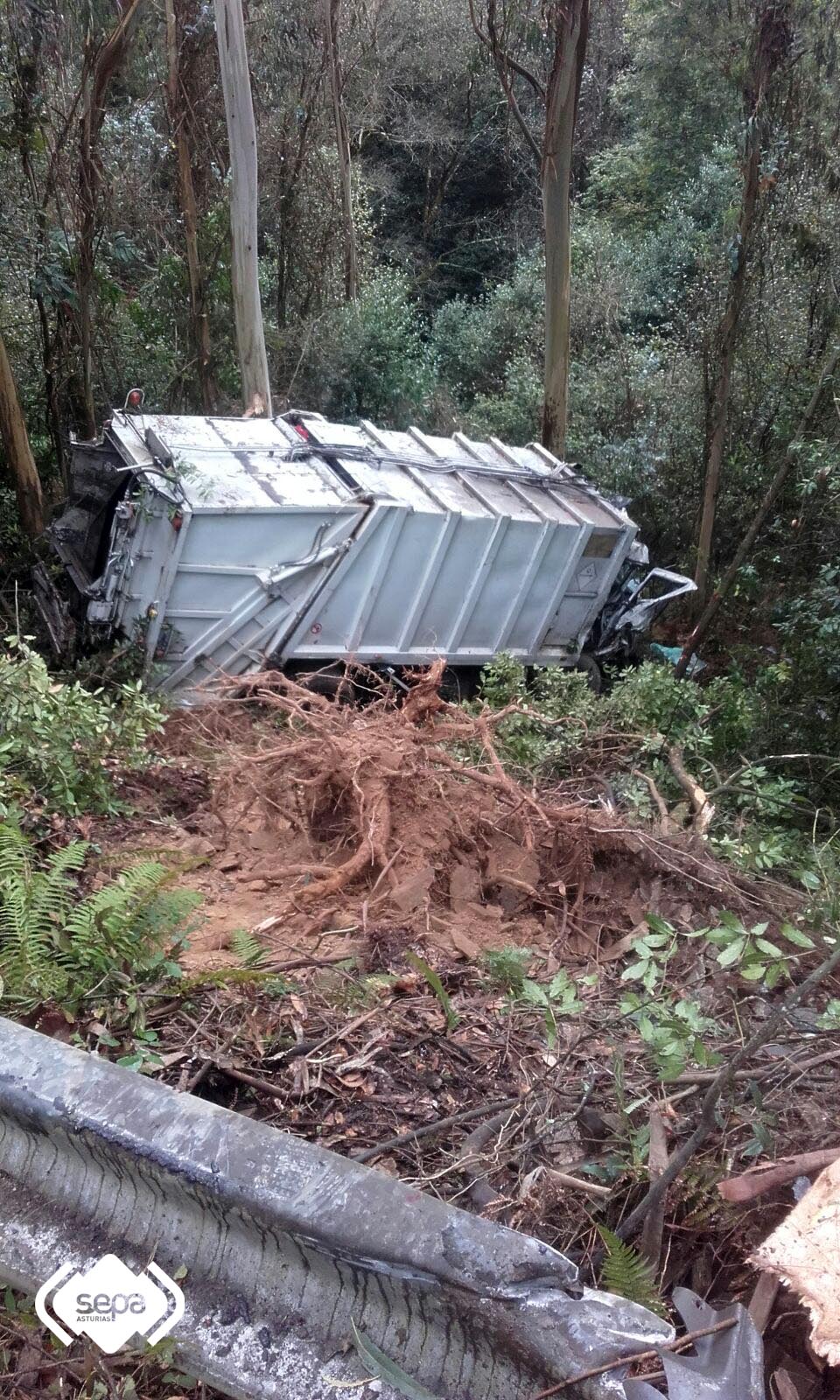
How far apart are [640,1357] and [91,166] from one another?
40.7 feet

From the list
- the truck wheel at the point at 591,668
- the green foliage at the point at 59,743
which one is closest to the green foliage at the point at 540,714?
the truck wheel at the point at 591,668

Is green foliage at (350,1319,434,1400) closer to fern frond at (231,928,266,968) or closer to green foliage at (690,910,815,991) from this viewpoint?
green foliage at (690,910,815,991)

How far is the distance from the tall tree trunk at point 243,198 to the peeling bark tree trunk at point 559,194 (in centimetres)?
332

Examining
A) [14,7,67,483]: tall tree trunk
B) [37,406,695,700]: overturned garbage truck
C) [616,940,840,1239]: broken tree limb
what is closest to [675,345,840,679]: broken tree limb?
[37,406,695,700]: overturned garbage truck

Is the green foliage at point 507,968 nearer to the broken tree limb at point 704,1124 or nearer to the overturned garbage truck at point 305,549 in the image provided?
the broken tree limb at point 704,1124

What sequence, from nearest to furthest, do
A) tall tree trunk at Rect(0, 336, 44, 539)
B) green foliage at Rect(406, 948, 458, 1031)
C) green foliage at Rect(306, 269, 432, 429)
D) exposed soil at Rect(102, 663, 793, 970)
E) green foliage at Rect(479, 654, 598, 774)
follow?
green foliage at Rect(406, 948, 458, 1031)
exposed soil at Rect(102, 663, 793, 970)
green foliage at Rect(479, 654, 598, 774)
tall tree trunk at Rect(0, 336, 44, 539)
green foliage at Rect(306, 269, 432, 429)

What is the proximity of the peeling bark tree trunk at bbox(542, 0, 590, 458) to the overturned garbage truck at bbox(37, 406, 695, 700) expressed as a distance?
2.70m

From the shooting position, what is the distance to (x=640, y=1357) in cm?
156

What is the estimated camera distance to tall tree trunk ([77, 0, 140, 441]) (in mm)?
10625

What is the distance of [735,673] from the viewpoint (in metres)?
9.12

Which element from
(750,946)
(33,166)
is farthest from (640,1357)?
(33,166)

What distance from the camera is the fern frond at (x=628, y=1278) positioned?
179 centimetres

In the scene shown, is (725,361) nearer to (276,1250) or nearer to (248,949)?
(248,949)

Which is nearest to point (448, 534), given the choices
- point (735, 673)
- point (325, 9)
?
point (735, 673)
